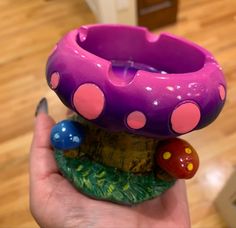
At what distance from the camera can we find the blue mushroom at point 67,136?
0.53 meters

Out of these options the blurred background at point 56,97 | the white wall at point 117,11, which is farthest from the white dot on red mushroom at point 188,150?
the white wall at point 117,11

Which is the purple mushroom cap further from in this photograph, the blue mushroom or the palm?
the palm

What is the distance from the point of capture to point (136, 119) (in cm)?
44

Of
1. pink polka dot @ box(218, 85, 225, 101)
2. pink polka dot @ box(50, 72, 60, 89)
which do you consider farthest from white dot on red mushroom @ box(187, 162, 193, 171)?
pink polka dot @ box(50, 72, 60, 89)

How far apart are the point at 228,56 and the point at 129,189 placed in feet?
3.01

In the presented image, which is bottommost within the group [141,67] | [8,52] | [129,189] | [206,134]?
[206,134]

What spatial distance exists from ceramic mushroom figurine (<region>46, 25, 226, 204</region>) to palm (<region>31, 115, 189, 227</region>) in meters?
0.04

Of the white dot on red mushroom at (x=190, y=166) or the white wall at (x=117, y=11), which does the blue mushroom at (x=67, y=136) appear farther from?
the white wall at (x=117, y=11)

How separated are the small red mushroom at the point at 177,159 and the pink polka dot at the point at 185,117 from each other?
83 mm

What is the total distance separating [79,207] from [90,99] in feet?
0.74

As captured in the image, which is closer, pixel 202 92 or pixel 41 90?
pixel 202 92

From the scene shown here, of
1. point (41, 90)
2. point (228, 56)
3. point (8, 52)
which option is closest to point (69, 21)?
point (8, 52)

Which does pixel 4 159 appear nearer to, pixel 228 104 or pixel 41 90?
pixel 41 90

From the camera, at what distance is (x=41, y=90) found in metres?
1.24
